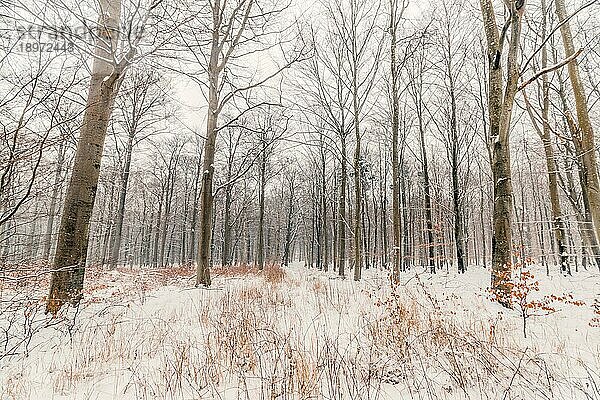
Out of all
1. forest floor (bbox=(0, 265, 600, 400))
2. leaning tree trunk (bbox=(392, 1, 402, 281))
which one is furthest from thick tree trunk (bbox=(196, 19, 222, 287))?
leaning tree trunk (bbox=(392, 1, 402, 281))

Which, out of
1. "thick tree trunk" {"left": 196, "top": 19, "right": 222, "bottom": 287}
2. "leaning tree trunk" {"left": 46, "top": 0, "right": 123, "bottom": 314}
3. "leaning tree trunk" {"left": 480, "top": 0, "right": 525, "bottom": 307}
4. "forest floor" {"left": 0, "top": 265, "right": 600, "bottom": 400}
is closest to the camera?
"forest floor" {"left": 0, "top": 265, "right": 600, "bottom": 400}

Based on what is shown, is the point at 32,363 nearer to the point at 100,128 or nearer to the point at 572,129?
the point at 100,128

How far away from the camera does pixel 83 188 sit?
206 inches

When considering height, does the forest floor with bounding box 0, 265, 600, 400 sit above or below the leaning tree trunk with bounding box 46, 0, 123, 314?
below

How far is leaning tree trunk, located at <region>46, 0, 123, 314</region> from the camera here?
4914 millimetres

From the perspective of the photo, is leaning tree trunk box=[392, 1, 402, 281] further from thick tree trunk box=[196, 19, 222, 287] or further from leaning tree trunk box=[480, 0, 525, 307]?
thick tree trunk box=[196, 19, 222, 287]

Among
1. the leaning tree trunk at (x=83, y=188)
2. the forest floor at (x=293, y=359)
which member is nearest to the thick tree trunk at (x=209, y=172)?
the leaning tree trunk at (x=83, y=188)

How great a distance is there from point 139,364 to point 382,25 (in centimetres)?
1255

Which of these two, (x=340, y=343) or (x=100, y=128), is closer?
(x=340, y=343)

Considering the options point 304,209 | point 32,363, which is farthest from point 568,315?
point 304,209

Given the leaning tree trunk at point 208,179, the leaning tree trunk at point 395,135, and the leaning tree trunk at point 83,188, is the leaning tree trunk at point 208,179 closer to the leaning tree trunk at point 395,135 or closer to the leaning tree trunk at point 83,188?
the leaning tree trunk at point 83,188

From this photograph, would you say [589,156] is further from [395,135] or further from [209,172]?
[209,172]

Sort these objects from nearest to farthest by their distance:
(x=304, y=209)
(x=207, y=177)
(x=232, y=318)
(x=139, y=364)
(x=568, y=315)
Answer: (x=139, y=364)
(x=232, y=318)
(x=568, y=315)
(x=207, y=177)
(x=304, y=209)

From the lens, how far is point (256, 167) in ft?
71.3
